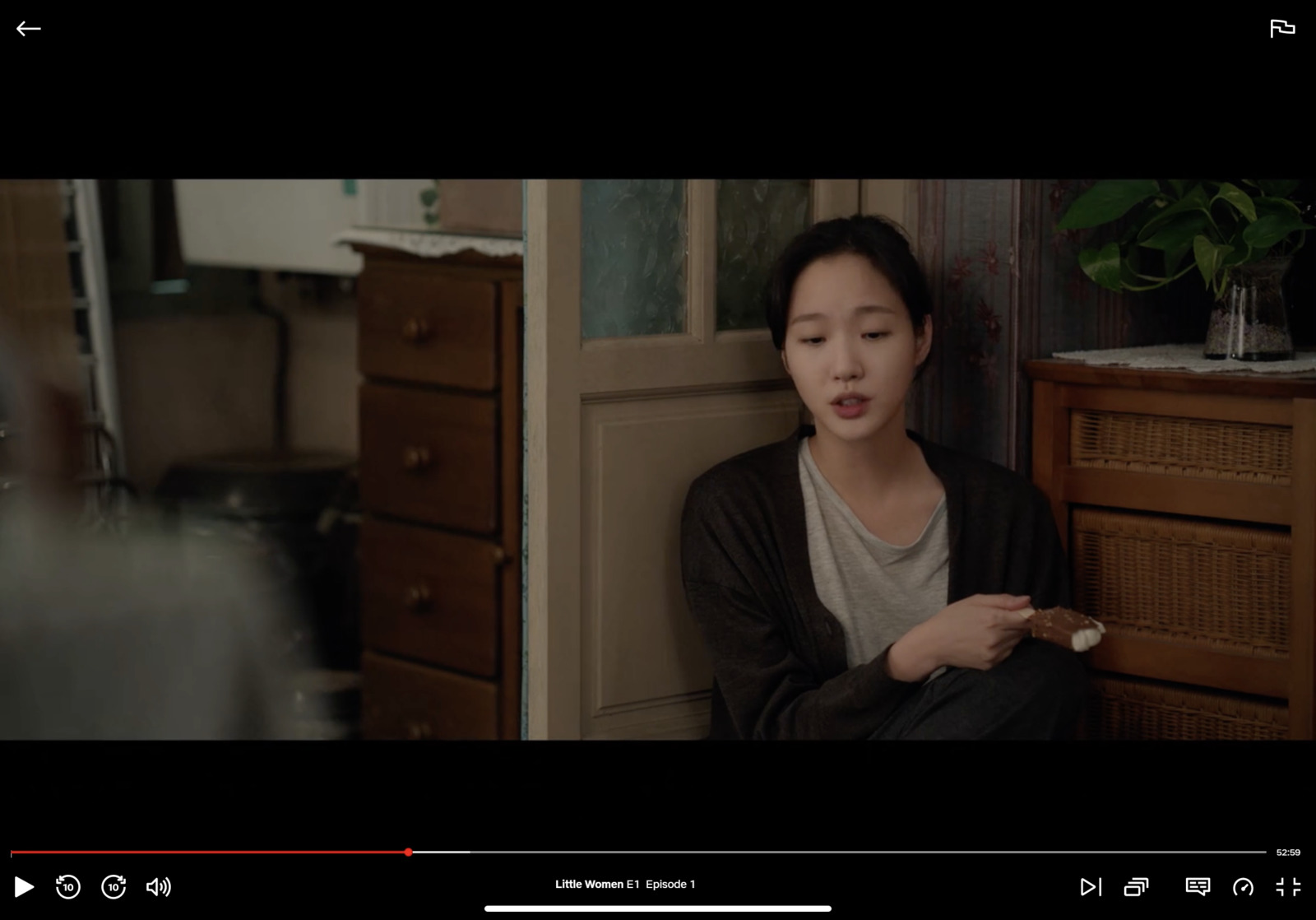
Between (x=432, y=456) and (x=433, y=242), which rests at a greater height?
(x=433, y=242)

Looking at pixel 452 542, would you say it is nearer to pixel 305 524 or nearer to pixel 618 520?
pixel 618 520

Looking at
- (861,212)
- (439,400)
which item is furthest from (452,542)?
(861,212)

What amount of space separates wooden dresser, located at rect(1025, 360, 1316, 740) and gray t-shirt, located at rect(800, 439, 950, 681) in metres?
0.21

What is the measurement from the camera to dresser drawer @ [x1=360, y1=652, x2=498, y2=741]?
2.01m

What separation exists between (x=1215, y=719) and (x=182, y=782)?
1.01m

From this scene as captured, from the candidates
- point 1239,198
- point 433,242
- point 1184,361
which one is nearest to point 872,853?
point 1184,361

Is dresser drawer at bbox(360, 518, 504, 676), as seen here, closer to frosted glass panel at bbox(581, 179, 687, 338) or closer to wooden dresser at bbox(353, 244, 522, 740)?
wooden dresser at bbox(353, 244, 522, 740)

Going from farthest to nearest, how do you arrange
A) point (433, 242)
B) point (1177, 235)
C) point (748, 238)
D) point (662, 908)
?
point (433, 242) → point (748, 238) → point (1177, 235) → point (662, 908)

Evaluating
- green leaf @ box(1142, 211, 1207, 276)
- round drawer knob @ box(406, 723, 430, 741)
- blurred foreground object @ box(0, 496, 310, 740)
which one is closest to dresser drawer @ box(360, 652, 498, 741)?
round drawer knob @ box(406, 723, 430, 741)

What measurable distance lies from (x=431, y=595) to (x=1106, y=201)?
112 centimetres

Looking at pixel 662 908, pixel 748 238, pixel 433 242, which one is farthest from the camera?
pixel 433 242

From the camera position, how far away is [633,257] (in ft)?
4.92

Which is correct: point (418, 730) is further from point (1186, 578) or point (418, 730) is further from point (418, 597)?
point (1186, 578)
